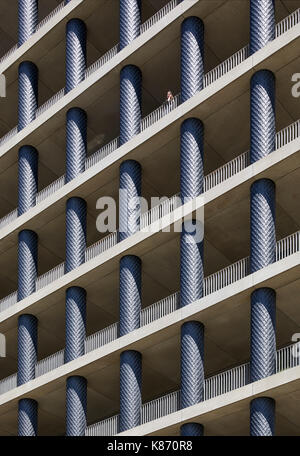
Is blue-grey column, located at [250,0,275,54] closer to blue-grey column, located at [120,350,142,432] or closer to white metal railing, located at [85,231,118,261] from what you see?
white metal railing, located at [85,231,118,261]

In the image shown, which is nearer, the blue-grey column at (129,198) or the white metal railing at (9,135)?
the blue-grey column at (129,198)

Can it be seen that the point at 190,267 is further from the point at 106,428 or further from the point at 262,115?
the point at 106,428

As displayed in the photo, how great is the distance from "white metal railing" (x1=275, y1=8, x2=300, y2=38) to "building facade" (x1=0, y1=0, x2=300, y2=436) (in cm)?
12

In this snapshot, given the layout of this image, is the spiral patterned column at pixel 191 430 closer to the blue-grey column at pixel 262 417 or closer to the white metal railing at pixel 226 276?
the blue-grey column at pixel 262 417

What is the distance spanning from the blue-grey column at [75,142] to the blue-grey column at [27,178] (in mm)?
3298

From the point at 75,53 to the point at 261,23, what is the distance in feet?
43.8

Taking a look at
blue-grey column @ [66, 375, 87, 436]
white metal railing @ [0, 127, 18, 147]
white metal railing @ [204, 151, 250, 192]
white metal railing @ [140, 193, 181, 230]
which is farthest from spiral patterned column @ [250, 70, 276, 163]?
white metal railing @ [0, 127, 18, 147]

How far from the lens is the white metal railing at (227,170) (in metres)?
53.6

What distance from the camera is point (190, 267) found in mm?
52438

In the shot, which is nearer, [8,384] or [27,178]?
[8,384]

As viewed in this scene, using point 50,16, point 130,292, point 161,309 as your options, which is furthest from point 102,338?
point 50,16

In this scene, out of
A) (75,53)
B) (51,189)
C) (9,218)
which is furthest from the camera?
(9,218)

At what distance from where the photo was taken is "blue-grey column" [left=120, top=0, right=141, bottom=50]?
195ft

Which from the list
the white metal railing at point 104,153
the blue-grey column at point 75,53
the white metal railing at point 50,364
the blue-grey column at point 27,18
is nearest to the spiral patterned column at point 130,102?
the white metal railing at point 104,153
